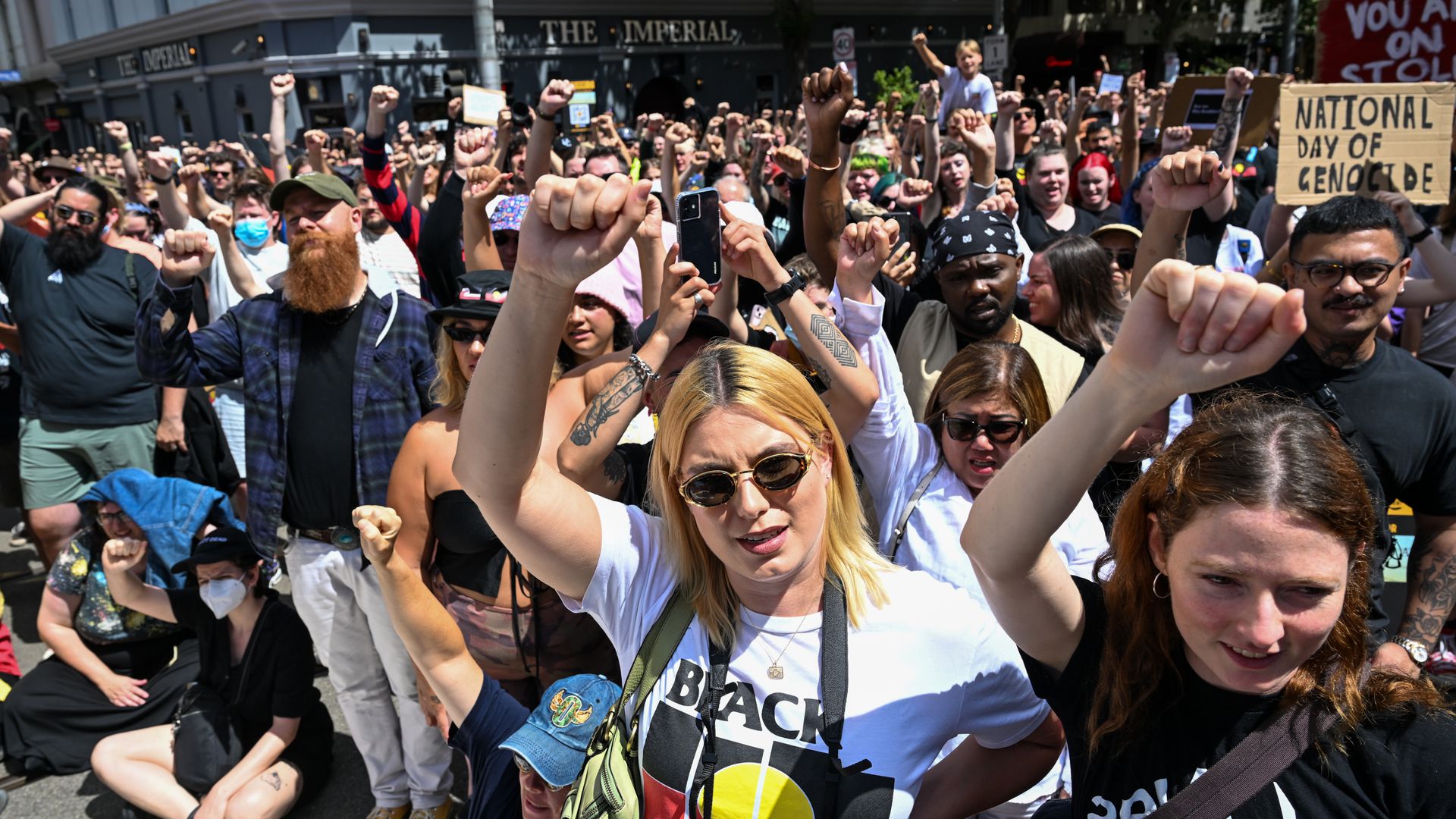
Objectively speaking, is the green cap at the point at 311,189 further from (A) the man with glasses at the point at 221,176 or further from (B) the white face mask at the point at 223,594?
(A) the man with glasses at the point at 221,176

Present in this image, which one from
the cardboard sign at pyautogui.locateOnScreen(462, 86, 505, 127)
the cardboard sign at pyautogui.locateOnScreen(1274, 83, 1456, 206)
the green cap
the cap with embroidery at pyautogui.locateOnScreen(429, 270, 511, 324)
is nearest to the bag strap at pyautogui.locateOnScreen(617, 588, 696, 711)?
the cap with embroidery at pyautogui.locateOnScreen(429, 270, 511, 324)

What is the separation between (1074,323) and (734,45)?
24388 millimetres

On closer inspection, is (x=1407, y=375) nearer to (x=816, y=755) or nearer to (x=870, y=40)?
(x=816, y=755)

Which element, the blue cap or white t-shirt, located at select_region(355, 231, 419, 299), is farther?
white t-shirt, located at select_region(355, 231, 419, 299)

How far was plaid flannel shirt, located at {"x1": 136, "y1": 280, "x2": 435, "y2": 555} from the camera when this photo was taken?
3289mm

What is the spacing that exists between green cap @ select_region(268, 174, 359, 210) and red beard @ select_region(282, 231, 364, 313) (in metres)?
0.30

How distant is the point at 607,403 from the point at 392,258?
11.8ft

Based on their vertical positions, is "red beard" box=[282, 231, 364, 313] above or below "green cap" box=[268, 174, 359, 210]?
below

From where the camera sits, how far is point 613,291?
3555 mm

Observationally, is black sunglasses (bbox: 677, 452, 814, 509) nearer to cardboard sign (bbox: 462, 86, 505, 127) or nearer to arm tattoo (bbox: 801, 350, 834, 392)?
arm tattoo (bbox: 801, 350, 834, 392)

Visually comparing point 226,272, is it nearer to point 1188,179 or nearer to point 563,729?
point 563,729

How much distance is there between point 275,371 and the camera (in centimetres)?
334

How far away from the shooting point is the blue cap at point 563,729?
2066 mm

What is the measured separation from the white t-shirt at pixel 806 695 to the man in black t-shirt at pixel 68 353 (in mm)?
4150
